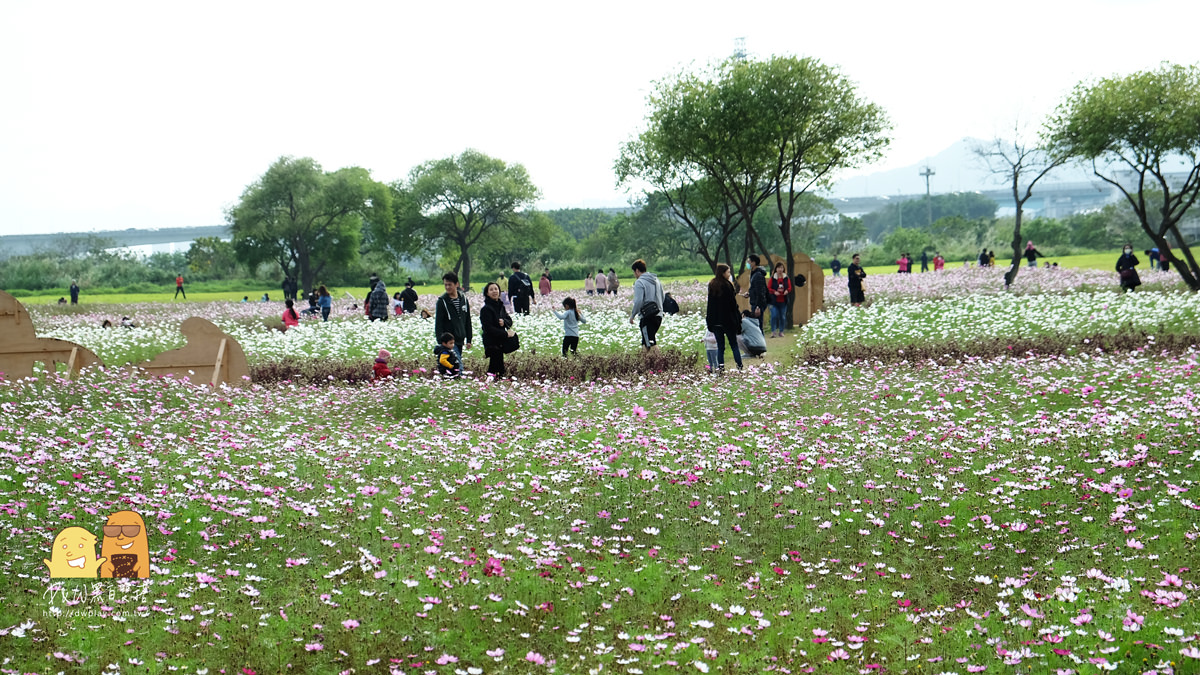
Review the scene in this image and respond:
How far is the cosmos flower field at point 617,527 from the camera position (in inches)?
261

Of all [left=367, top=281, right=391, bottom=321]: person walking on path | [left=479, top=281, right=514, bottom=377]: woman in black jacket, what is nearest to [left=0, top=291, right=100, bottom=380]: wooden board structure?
[left=479, top=281, right=514, bottom=377]: woman in black jacket

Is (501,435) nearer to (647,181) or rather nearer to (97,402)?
(97,402)

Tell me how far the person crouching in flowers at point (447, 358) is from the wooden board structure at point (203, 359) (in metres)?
3.48

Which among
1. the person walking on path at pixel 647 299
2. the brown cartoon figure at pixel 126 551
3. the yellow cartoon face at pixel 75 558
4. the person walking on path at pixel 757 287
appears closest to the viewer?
the yellow cartoon face at pixel 75 558

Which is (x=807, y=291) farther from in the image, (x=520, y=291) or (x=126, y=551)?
(x=126, y=551)

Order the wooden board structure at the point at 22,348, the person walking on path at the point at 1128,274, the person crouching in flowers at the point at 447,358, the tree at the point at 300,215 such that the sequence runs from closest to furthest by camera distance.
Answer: the wooden board structure at the point at 22,348
the person crouching in flowers at the point at 447,358
the person walking on path at the point at 1128,274
the tree at the point at 300,215

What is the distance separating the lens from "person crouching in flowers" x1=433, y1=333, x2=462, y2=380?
1672 centimetres

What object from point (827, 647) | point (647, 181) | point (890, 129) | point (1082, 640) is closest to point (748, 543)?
point (827, 647)

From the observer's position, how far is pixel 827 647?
22.2 ft

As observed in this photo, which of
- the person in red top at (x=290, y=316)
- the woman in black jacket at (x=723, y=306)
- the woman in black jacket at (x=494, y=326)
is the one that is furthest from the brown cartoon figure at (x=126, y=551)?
Result: the person in red top at (x=290, y=316)

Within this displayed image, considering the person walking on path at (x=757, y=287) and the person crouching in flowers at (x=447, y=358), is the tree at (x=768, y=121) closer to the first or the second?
the person walking on path at (x=757, y=287)

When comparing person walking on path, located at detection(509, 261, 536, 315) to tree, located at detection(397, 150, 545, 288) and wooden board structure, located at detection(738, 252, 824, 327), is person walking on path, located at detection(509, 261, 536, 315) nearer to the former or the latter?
wooden board structure, located at detection(738, 252, 824, 327)

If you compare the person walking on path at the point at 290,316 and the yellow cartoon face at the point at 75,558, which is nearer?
the yellow cartoon face at the point at 75,558

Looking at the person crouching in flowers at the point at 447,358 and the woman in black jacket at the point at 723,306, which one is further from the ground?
the woman in black jacket at the point at 723,306
